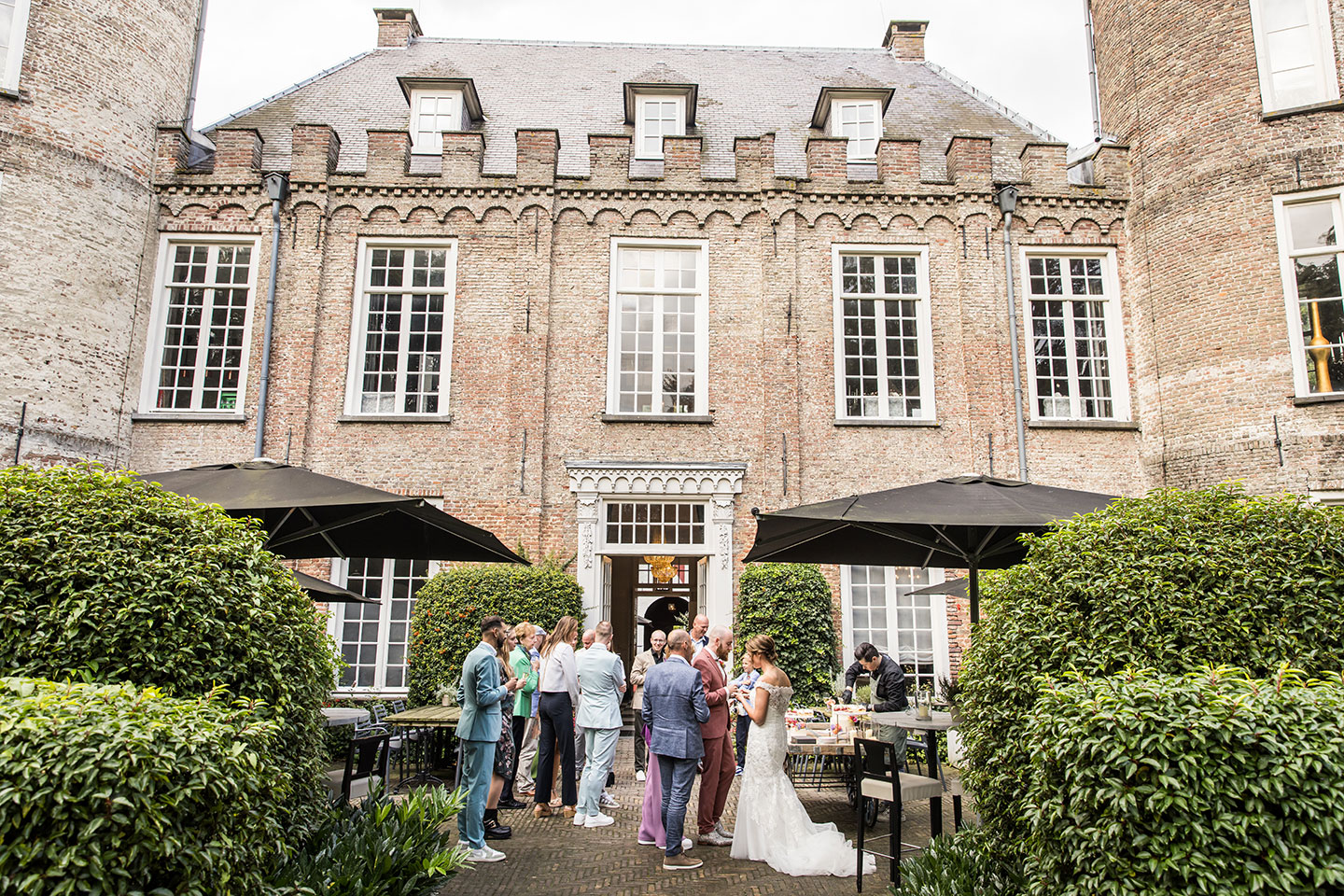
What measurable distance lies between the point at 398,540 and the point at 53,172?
29.5ft

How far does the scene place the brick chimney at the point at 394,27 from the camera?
59.6ft

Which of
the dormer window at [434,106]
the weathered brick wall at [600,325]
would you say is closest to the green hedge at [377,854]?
the weathered brick wall at [600,325]

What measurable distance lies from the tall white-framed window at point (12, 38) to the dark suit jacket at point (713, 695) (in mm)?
12724

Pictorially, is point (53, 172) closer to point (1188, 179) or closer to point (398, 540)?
point (398, 540)

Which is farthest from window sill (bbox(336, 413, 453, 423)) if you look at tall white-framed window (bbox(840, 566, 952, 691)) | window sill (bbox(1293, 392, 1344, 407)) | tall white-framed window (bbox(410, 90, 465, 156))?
window sill (bbox(1293, 392, 1344, 407))

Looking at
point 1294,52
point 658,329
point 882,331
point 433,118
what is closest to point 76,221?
point 433,118

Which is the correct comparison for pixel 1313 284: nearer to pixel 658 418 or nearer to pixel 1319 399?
pixel 1319 399

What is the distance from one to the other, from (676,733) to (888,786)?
5.06ft

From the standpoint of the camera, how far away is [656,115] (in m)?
14.9

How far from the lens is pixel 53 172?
474 inches

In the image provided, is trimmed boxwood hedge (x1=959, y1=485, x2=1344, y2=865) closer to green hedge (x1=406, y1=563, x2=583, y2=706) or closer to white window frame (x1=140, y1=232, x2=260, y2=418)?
green hedge (x1=406, y1=563, x2=583, y2=706)

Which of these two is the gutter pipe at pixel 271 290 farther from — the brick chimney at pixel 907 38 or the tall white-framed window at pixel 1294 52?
the tall white-framed window at pixel 1294 52

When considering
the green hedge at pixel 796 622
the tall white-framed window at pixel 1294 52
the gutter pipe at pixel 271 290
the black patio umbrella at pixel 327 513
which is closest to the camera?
the black patio umbrella at pixel 327 513

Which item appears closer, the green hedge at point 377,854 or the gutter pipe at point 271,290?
the green hedge at point 377,854
